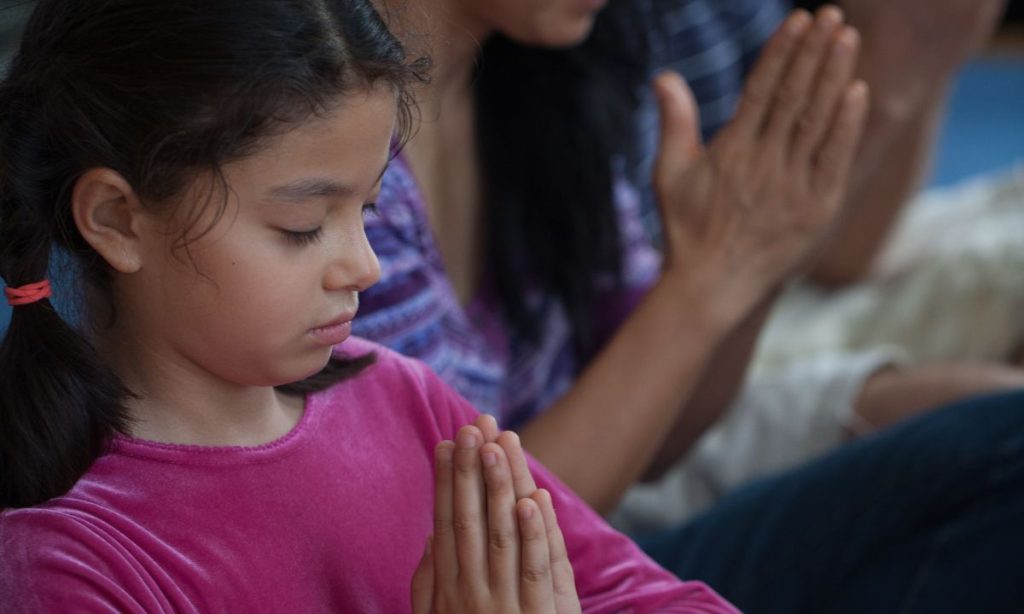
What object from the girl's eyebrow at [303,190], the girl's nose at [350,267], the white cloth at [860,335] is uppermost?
the girl's eyebrow at [303,190]

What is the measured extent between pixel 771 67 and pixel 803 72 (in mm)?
24

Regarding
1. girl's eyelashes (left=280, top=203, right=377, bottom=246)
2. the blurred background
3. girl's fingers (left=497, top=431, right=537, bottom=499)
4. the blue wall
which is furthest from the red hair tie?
the blue wall

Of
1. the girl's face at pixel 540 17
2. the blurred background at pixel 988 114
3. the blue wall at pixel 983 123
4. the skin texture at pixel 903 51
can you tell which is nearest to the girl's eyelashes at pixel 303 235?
the girl's face at pixel 540 17

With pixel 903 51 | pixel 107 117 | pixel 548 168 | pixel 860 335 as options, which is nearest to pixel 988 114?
pixel 860 335

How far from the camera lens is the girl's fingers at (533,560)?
64cm

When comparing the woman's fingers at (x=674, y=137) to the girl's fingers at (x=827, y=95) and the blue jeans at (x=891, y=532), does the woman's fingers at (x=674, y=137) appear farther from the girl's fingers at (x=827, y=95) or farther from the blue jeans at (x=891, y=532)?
the blue jeans at (x=891, y=532)

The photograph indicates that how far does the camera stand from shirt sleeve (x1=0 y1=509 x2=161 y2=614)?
0.59 m

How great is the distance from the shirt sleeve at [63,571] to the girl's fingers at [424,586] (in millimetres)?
112

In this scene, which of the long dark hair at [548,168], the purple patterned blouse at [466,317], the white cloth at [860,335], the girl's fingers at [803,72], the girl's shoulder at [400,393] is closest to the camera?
the girl's shoulder at [400,393]

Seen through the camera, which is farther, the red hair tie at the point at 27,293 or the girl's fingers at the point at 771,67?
the girl's fingers at the point at 771,67

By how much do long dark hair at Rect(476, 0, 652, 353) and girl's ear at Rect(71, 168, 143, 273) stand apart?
0.57 m

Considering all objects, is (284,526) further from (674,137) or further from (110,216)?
(674,137)

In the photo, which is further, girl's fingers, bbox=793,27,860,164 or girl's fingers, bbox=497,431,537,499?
girl's fingers, bbox=793,27,860,164

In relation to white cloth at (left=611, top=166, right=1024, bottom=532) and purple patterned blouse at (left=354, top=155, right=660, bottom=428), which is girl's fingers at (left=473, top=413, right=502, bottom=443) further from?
white cloth at (left=611, top=166, right=1024, bottom=532)
